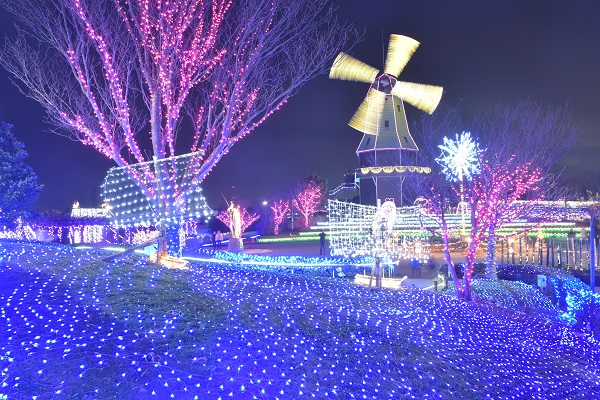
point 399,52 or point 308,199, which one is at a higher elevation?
point 399,52

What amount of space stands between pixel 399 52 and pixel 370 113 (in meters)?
4.64

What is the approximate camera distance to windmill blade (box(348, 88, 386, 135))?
33.7 m

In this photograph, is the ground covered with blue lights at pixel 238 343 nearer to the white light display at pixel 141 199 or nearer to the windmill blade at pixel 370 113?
the white light display at pixel 141 199

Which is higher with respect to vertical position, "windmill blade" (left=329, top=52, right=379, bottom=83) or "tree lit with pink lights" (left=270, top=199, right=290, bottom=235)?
"windmill blade" (left=329, top=52, right=379, bottom=83)

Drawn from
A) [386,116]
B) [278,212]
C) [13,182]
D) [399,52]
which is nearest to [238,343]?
[13,182]

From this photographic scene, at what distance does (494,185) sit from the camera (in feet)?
41.0

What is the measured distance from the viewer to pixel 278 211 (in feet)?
138

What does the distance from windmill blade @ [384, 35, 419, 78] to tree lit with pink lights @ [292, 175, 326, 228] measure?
16271mm

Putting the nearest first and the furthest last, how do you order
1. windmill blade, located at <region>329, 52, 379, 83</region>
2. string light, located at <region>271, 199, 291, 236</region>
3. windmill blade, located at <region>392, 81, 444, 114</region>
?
windmill blade, located at <region>392, 81, 444, 114</region> < windmill blade, located at <region>329, 52, 379, 83</region> < string light, located at <region>271, 199, 291, 236</region>

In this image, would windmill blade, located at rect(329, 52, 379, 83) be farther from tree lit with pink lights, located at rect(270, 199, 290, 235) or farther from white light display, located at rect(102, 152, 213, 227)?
white light display, located at rect(102, 152, 213, 227)

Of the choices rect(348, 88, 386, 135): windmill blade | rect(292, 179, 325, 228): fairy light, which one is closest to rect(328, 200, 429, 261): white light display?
rect(348, 88, 386, 135): windmill blade

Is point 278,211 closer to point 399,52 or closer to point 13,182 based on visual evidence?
point 399,52

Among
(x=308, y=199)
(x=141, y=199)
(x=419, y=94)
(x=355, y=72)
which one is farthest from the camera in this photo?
(x=308, y=199)

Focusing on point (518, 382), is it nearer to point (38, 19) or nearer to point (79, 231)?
point (38, 19)
